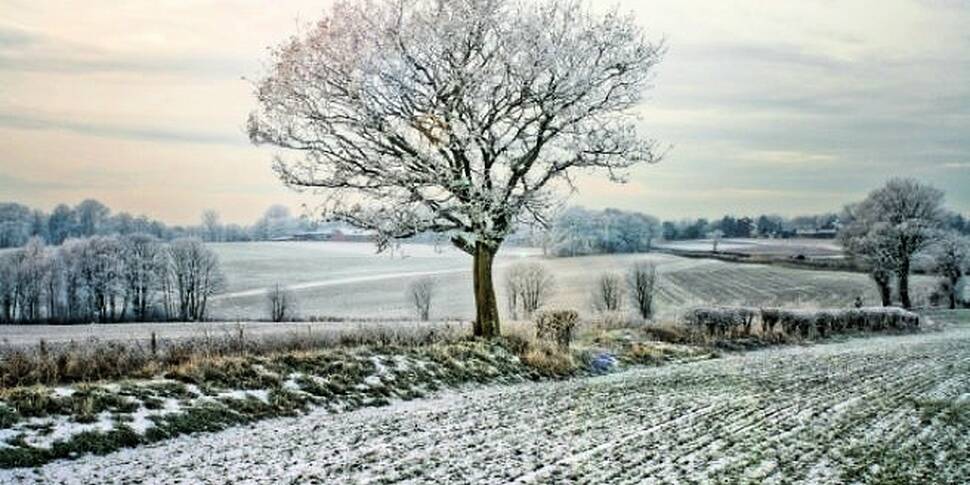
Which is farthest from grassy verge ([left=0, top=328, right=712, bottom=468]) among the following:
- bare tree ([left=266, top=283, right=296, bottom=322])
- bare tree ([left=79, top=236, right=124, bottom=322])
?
bare tree ([left=79, top=236, right=124, bottom=322])

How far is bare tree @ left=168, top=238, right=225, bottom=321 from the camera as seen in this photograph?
94.8 meters

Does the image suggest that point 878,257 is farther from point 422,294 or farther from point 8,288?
point 8,288

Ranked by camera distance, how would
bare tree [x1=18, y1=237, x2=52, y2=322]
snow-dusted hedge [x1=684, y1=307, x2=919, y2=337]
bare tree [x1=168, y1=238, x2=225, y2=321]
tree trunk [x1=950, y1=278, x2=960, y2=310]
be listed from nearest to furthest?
snow-dusted hedge [x1=684, y1=307, x2=919, y2=337] < bare tree [x1=18, y1=237, x2=52, y2=322] < tree trunk [x1=950, y1=278, x2=960, y2=310] < bare tree [x1=168, y1=238, x2=225, y2=321]

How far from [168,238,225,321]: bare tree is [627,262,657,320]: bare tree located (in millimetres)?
46588

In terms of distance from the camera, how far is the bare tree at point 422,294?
88713mm

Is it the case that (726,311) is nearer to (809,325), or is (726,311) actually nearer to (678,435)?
(809,325)

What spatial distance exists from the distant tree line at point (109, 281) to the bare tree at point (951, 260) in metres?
78.6

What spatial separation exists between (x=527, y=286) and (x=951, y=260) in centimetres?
4610

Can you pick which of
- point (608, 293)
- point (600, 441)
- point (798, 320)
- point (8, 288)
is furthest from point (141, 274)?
point (600, 441)

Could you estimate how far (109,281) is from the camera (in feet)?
303

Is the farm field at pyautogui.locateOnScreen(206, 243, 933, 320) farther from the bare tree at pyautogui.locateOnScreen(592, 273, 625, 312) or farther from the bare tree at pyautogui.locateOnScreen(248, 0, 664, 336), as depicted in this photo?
the bare tree at pyautogui.locateOnScreen(248, 0, 664, 336)

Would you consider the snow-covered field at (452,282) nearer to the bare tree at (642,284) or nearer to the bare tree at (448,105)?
the bare tree at (642,284)

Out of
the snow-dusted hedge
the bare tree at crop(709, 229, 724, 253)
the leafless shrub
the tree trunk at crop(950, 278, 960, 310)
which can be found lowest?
the tree trunk at crop(950, 278, 960, 310)

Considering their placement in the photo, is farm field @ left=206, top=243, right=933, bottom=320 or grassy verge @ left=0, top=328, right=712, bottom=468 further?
farm field @ left=206, top=243, right=933, bottom=320
